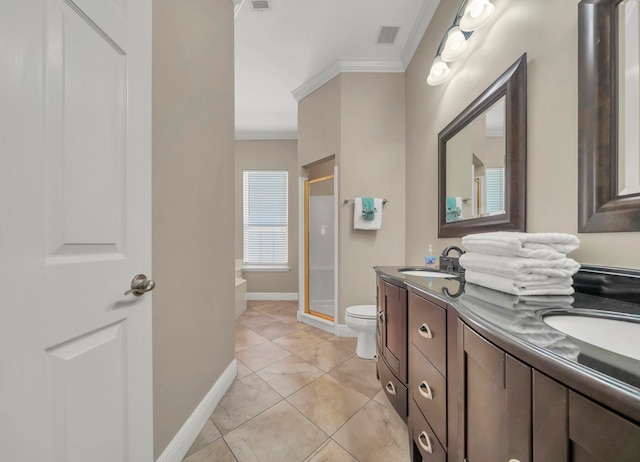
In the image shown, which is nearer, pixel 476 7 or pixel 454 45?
pixel 476 7

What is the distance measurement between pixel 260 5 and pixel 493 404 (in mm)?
2747

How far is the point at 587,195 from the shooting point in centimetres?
85

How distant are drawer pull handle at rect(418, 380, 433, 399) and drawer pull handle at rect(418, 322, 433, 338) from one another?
20cm

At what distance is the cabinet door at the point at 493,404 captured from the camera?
480mm

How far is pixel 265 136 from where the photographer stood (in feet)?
14.0

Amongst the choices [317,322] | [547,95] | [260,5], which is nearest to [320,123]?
[260,5]

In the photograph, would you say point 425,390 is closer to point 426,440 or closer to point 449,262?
point 426,440

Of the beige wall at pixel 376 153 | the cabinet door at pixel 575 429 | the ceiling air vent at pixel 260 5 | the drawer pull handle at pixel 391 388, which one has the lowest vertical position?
the drawer pull handle at pixel 391 388

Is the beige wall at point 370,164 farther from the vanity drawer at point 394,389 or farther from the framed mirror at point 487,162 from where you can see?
the vanity drawer at point 394,389

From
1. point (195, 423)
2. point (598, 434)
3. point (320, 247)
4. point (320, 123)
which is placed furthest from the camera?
point (320, 247)

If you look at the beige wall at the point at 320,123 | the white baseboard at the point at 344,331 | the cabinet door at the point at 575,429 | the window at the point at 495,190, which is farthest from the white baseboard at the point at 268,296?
the cabinet door at the point at 575,429

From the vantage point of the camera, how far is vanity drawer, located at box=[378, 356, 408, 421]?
51.9 inches
